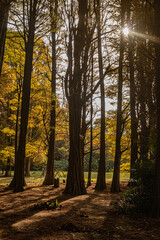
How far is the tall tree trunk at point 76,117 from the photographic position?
8057mm

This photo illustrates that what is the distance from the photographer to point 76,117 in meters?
8.33

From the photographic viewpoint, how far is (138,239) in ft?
10.5

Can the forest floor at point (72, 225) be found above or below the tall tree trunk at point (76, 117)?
below

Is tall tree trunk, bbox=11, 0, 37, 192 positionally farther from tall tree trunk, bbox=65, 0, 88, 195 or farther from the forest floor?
the forest floor

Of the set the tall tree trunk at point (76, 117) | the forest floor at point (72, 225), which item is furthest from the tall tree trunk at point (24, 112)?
the forest floor at point (72, 225)

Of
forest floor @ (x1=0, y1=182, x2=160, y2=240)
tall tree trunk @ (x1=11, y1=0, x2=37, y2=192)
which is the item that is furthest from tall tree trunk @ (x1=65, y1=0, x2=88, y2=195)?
forest floor @ (x1=0, y1=182, x2=160, y2=240)

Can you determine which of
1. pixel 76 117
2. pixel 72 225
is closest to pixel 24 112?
pixel 76 117

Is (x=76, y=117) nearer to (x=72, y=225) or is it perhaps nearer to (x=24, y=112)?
(x=24, y=112)

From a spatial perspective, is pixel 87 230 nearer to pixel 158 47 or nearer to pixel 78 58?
pixel 158 47

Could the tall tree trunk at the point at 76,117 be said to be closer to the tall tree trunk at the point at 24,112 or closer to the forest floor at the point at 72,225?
the tall tree trunk at the point at 24,112

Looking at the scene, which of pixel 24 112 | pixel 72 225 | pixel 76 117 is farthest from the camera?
pixel 24 112

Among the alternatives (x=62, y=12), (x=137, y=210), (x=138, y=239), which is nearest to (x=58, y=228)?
(x=138, y=239)

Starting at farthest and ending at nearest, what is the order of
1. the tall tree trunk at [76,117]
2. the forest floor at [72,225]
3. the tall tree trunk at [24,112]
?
the tall tree trunk at [24,112] → the tall tree trunk at [76,117] → the forest floor at [72,225]

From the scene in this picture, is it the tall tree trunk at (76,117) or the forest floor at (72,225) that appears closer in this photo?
the forest floor at (72,225)
